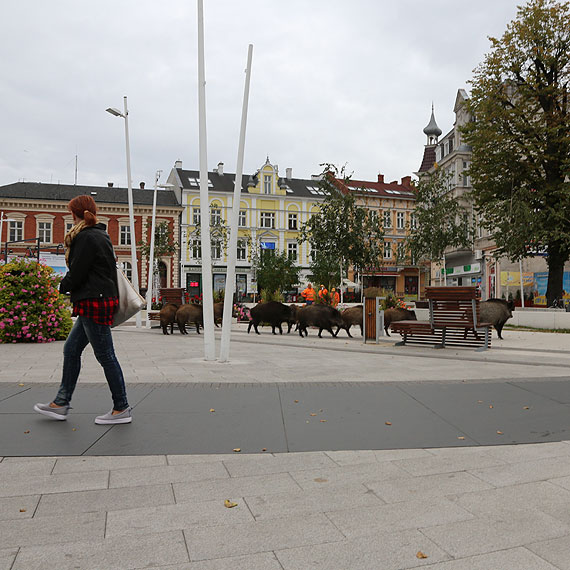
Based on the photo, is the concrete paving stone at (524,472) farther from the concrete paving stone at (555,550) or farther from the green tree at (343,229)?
the green tree at (343,229)

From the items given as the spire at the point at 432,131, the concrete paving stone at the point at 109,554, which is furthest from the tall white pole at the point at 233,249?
the spire at the point at 432,131

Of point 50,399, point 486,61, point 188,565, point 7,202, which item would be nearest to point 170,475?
point 188,565

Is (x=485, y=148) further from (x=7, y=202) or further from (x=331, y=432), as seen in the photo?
(x=7, y=202)

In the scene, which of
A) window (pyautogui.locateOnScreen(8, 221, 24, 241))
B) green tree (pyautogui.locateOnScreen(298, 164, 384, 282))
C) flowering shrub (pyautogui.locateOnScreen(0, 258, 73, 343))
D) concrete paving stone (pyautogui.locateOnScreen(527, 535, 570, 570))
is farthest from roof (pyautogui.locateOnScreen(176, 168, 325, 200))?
concrete paving stone (pyautogui.locateOnScreen(527, 535, 570, 570))

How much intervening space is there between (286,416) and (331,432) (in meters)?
0.65

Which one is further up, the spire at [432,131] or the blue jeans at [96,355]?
the spire at [432,131]

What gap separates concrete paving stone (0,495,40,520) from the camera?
9.46ft

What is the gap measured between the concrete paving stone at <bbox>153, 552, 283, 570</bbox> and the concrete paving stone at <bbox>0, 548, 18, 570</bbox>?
2.05ft

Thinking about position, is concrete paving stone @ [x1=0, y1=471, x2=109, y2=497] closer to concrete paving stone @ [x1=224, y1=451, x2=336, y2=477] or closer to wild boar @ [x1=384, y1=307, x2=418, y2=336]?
concrete paving stone @ [x1=224, y1=451, x2=336, y2=477]

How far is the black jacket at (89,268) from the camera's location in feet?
15.1

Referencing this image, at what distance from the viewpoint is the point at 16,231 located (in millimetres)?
57406

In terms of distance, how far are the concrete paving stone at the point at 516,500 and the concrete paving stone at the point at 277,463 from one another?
0.98 metres

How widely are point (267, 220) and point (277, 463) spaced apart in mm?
62337

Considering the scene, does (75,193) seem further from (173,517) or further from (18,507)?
(173,517)
